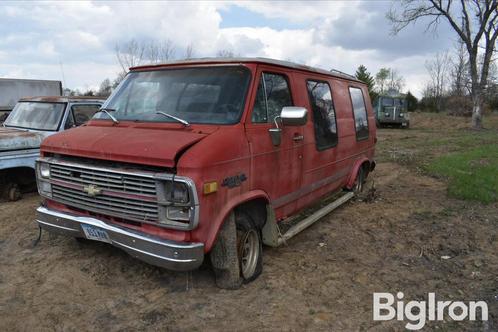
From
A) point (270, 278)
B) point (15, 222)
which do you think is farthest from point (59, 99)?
point (270, 278)

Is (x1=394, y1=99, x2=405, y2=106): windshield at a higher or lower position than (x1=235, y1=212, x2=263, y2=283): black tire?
higher

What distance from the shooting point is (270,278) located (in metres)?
4.36

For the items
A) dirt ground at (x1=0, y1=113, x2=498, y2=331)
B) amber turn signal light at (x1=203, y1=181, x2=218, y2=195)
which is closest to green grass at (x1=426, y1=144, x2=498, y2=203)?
dirt ground at (x1=0, y1=113, x2=498, y2=331)

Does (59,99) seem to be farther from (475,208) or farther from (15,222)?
(475,208)

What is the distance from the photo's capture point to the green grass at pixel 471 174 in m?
7.66

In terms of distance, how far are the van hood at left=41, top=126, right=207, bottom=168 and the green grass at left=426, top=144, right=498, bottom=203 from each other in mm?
5957

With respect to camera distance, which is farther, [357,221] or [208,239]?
[357,221]

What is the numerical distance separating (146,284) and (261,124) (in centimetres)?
194

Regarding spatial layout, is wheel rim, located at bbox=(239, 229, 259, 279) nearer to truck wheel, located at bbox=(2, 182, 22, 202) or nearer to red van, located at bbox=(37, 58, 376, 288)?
red van, located at bbox=(37, 58, 376, 288)

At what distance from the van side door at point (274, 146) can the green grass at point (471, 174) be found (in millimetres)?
4300

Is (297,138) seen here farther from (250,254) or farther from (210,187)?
(210,187)

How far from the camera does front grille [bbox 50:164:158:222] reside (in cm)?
355
